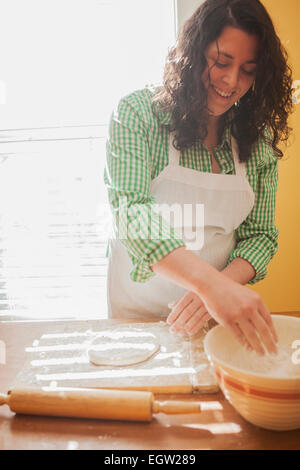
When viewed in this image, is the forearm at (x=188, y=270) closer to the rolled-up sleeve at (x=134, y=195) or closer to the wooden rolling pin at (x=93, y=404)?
the rolled-up sleeve at (x=134, y=195)

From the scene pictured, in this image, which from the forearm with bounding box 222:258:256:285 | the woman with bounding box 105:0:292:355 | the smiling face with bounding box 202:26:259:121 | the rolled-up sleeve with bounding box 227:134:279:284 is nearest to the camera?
the woman with bounding box 105:0:292:355

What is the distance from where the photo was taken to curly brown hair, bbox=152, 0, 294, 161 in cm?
97

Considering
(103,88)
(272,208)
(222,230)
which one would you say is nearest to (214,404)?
(222,230)

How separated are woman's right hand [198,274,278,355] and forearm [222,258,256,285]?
427mm

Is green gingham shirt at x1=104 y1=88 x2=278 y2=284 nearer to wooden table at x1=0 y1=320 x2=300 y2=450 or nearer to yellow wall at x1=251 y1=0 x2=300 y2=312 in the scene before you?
wooden table at x1=0 y1=320 x2=300 y2=450

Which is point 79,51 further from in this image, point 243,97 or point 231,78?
point 231,78

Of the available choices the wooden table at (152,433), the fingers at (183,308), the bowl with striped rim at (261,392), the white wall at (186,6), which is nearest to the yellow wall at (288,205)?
the white wall at (186,6)

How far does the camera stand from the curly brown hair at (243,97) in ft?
3.17

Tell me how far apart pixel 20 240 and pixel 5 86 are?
86 cm

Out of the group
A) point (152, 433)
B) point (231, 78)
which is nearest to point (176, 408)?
point (152, 433)

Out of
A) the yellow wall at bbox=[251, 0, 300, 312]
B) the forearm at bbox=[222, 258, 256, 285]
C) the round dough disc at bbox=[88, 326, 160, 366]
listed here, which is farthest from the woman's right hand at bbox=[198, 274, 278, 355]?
the yellow wall at bbox=[251, 0, 300, 312]

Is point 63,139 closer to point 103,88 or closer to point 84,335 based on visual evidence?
point 103,88

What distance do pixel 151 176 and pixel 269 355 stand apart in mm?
615

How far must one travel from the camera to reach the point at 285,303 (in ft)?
7.56
